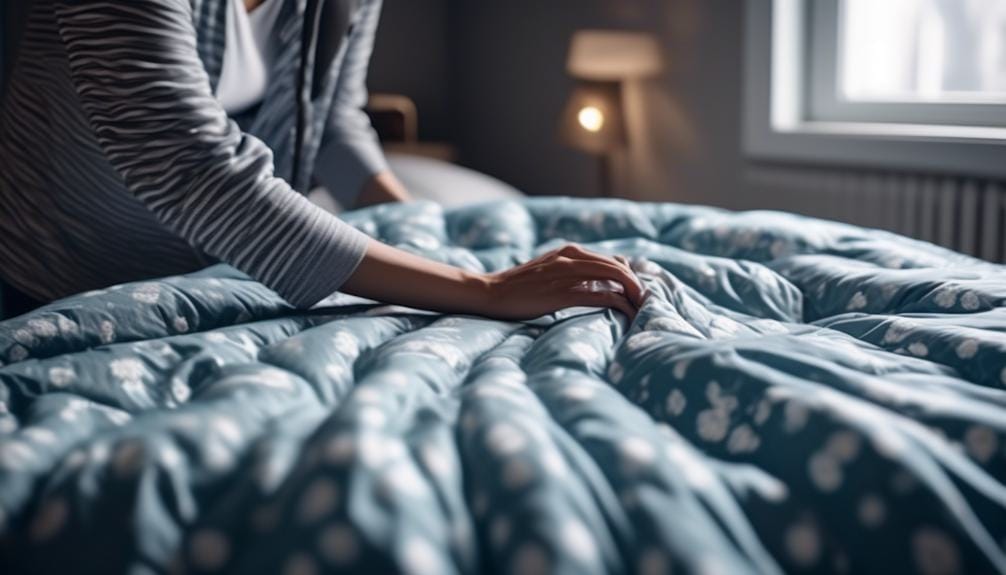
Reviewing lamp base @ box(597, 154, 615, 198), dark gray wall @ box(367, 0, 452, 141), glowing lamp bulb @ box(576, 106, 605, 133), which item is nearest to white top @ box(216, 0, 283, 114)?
glowing lamp bulb @ box(576, 106, 605, 133)

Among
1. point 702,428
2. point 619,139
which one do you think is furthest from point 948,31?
point 702,428

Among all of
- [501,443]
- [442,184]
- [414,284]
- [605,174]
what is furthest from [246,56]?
[605,174]

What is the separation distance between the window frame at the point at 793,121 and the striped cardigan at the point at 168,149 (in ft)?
3.34

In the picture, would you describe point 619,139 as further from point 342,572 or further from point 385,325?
point 342,572

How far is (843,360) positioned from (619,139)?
5.91ft

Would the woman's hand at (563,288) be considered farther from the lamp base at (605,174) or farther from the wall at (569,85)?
the lamp base at (605,174)

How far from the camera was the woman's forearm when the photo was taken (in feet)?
3.09

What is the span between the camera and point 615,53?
2381 mm

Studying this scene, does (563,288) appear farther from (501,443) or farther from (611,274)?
(501,443)

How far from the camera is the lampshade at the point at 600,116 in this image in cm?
246

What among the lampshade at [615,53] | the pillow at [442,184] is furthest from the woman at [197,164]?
the lampshade at [615,53]

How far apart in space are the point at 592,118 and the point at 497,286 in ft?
5.21

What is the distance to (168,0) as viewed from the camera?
887 mm

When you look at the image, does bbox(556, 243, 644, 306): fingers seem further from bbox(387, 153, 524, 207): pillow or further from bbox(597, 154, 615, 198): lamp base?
bbox(597, 154, 615, 198): lamp base
